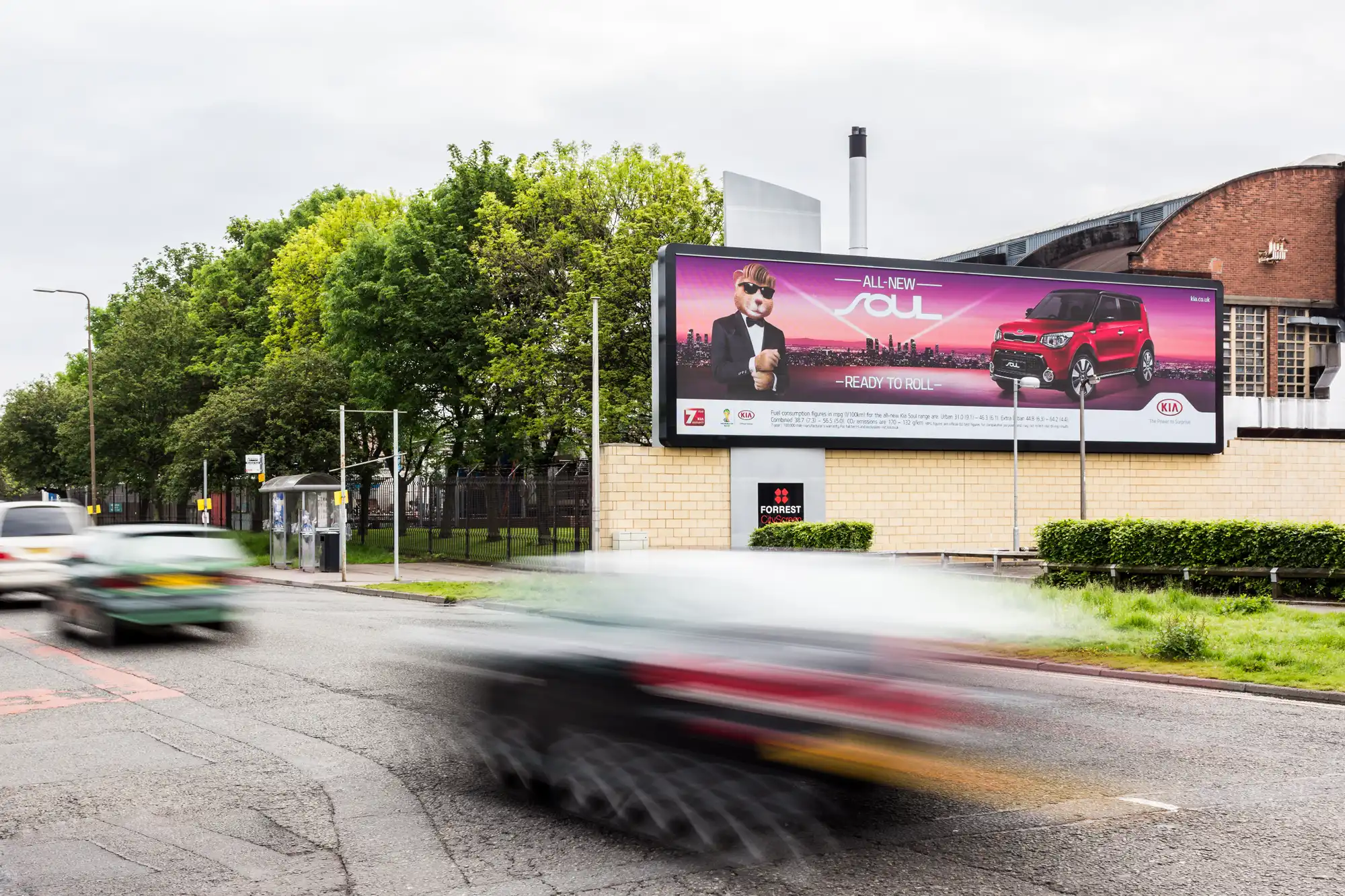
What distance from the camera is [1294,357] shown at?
1907 inches

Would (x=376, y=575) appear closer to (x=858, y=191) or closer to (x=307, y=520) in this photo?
(x=307, y=520)

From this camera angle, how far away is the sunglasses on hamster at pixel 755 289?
110ft

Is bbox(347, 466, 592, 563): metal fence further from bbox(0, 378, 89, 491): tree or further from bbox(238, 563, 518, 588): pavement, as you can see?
bbox(0, 378, 89, 491): tree


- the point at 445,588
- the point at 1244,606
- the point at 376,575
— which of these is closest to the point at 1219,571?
the point at 1244,606

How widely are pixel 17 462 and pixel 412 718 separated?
73.7m

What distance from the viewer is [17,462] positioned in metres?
72.2

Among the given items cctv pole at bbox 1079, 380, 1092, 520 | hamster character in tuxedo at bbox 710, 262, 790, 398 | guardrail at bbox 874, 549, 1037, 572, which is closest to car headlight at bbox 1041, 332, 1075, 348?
cctv pole at bbox 1079, 380, 1092, 520

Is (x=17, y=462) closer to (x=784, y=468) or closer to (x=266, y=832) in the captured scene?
(x=784, y=468)

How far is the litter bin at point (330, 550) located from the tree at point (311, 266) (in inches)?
747

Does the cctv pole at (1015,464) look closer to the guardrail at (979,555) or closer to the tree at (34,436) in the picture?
the guardrail at (979,555)

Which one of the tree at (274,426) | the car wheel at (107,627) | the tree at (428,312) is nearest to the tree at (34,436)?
the tree at (274,426)

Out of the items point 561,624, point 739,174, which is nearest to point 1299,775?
point 561,624

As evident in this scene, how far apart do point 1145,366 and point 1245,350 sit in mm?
12915

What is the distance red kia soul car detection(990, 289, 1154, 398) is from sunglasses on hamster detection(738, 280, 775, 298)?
785 cm
